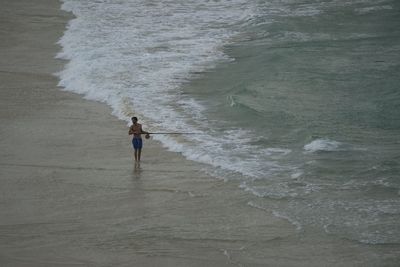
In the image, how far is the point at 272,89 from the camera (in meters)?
22.4

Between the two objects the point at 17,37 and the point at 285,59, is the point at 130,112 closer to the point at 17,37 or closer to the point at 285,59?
the point at 285,59

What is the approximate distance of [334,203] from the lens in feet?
47.2

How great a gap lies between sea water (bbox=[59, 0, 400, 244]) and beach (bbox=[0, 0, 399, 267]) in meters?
0.51

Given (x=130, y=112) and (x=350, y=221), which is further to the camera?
(x=130, y=112)

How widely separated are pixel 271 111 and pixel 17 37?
42.1 ft

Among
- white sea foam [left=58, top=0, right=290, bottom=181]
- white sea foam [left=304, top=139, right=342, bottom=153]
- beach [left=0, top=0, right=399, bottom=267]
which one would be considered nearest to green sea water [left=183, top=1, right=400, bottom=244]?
white sea foam [left=304, top=139, right=342, bottom=153]

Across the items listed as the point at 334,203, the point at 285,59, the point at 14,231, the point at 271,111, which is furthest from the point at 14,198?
the point at 285,59

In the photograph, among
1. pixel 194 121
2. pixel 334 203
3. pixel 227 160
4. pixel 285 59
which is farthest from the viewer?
pixel 285 59

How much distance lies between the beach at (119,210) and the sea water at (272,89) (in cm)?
51

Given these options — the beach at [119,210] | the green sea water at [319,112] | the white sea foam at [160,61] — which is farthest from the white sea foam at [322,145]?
the beach at [119,210]

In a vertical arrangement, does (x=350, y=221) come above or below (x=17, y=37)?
below

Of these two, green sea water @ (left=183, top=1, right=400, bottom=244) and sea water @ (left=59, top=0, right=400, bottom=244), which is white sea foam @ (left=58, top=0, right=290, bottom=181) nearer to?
sea water @ (left=59, top=0, right=400, bottom=244)

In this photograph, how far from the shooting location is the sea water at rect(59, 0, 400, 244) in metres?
15.0

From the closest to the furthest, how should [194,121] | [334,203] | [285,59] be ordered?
[334,203] < [194,121] < [285,59]
